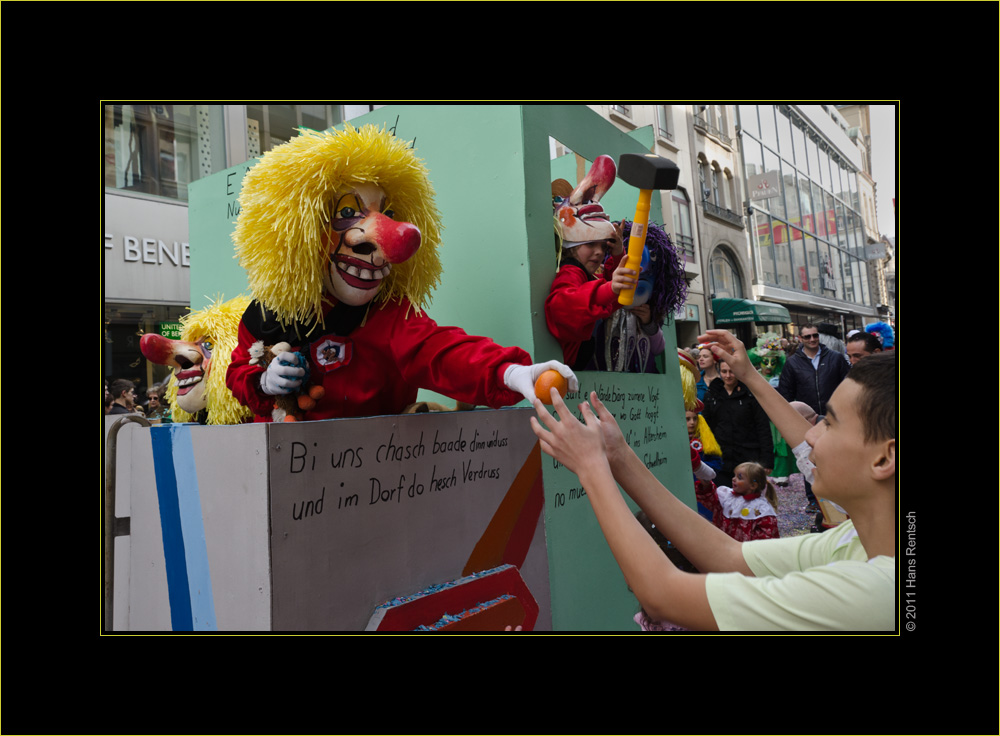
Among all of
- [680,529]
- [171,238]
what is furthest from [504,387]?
[171,238]

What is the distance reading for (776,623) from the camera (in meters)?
0.93

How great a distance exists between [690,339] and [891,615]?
10738 mm

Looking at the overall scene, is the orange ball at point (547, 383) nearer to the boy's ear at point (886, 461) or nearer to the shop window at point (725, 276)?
the boy's ear at point (886, 461)

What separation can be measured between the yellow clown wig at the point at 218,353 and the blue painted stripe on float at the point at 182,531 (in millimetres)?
481

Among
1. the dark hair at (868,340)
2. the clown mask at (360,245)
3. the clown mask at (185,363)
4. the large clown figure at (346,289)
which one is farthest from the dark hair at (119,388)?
the dark hair at (868,340)

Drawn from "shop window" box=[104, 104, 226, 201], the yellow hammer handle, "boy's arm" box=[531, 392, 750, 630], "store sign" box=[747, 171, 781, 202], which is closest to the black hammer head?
the yellow hammer handle

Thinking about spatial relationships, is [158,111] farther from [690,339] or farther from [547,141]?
[690,339]

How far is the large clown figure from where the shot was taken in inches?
61.0

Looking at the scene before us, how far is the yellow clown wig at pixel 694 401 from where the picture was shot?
3.60m

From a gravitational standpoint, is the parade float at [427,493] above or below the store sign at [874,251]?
below

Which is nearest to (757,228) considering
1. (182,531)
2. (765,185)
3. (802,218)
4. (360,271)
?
(802,218)

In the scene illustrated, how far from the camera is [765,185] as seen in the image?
10789mm

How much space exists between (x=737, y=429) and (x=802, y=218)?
27.9 feet

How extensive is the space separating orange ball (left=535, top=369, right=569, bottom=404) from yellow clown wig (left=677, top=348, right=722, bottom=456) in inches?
85.9
